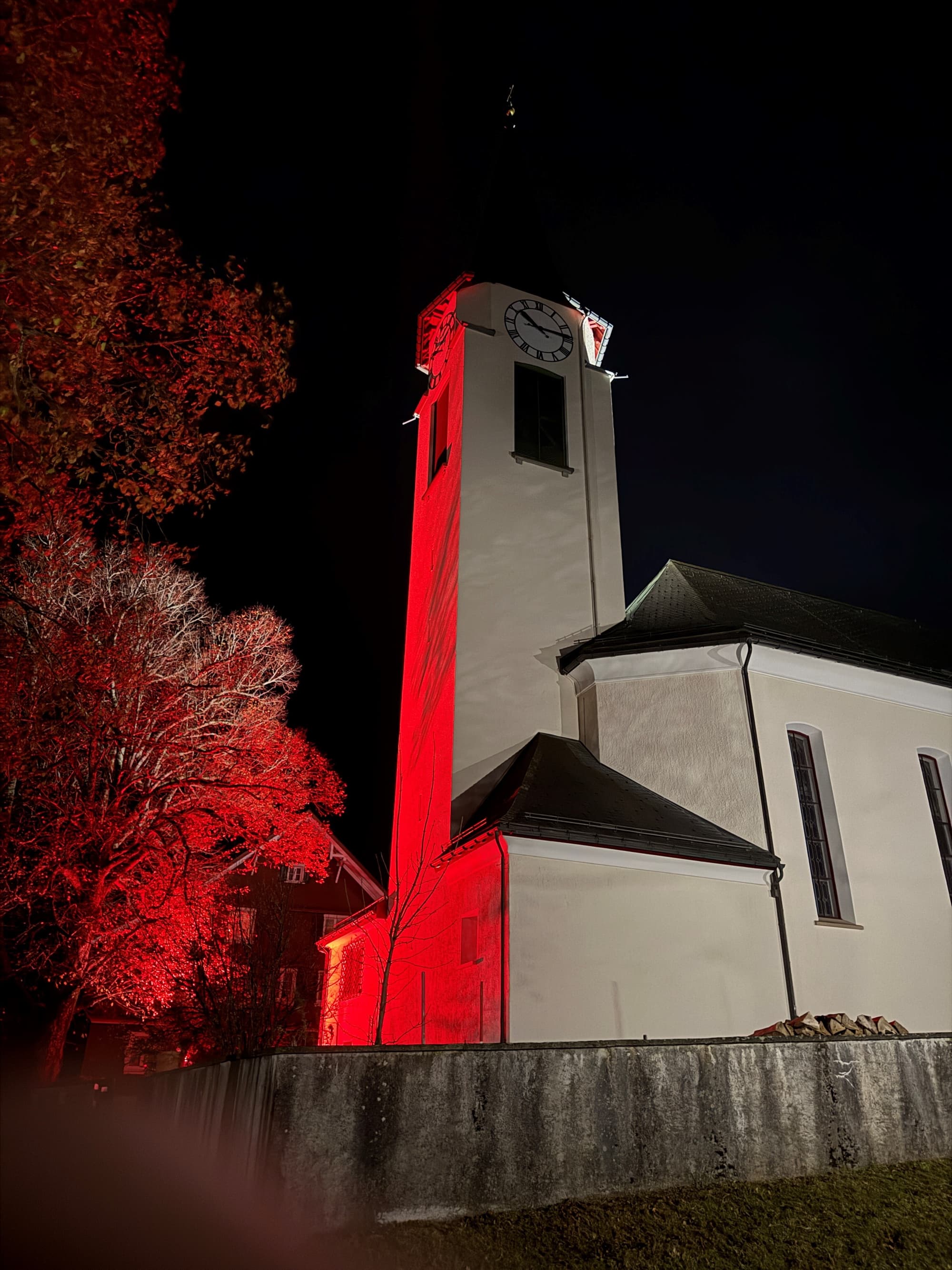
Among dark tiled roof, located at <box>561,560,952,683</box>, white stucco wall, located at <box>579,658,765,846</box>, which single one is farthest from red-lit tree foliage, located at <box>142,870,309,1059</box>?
dark tiled roof, located at <box>561,560,952,683</box>

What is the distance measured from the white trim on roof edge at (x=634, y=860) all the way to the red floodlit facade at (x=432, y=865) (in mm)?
377

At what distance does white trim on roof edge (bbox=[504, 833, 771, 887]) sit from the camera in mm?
11398

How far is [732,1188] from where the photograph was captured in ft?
18.3

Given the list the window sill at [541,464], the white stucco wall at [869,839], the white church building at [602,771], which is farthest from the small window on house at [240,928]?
the window sill at [541,464]

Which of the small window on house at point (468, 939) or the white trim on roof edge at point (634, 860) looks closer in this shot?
the white trim on roof edge at point (634, 860)

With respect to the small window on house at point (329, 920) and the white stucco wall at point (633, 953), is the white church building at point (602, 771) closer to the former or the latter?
the white stucco wall at point (633, 953)

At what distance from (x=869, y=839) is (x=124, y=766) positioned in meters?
13.3

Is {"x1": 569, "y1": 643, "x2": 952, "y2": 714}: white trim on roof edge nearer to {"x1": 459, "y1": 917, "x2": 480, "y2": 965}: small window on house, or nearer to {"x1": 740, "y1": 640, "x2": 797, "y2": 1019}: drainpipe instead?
{"x1": 740, "y1": 640, "x2": 797, "y2": 1019}: drainpipe

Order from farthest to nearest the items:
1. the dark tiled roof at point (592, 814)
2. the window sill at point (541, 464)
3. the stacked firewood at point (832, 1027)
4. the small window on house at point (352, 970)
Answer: the small window on house at point (352, 970), the window sill at point (541, 464), the dark tiled roof at point (592, 814), the stacked firewood at point (832, 1027)

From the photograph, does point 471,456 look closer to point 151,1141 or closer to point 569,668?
point 569,668

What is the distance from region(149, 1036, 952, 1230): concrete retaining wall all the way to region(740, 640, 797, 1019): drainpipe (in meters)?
5.78

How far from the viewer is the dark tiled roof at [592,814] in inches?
457

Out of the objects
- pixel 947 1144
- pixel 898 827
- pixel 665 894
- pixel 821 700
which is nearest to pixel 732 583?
pixel 821 700

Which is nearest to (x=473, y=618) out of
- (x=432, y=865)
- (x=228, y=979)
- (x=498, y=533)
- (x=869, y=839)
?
(x=498, y=533)
